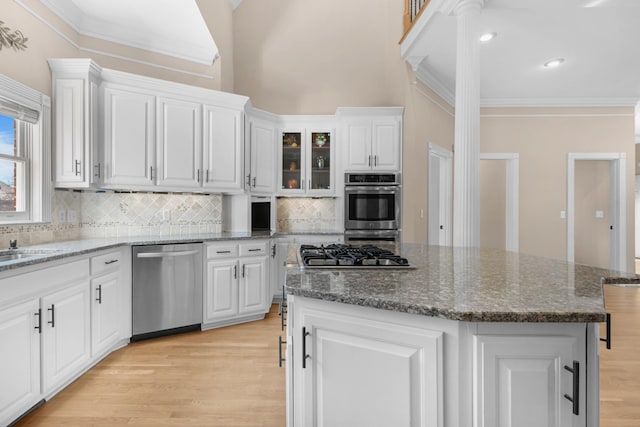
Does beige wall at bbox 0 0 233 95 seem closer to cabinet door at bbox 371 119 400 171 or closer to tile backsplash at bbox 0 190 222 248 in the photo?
tile backsplash at bbox 0 190 222 248

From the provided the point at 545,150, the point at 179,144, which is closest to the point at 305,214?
the point at 179,144

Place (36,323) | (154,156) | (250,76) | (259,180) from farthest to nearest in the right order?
A: (250,76), (259,180), (154,156), (36,323)

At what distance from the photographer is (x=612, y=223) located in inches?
226

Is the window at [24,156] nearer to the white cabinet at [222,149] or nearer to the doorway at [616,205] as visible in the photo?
the white cabinet at [222,149]

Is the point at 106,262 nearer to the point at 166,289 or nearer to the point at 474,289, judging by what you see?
the point at 166,289

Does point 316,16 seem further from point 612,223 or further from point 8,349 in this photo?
point 612,223

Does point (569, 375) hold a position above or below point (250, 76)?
below

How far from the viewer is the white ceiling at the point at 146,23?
3.10m

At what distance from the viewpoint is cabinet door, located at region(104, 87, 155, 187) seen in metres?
3.10

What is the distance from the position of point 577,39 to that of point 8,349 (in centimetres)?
541

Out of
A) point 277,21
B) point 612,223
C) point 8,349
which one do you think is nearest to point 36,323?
point 8,349

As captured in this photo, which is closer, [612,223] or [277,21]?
[277,21]

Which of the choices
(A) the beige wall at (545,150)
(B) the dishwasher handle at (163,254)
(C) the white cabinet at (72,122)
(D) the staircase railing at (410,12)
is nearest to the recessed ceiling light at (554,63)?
(A) the beige wall at (545,150)

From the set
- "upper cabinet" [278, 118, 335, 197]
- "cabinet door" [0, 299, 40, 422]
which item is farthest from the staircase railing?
"cabinet door" [0, 299, 40, 422]
